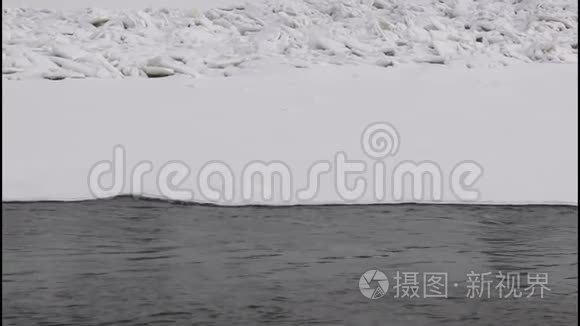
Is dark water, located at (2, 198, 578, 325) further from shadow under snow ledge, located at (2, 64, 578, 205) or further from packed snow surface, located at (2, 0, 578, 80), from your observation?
packed snow surface, located at (2, 0, 578, 80)

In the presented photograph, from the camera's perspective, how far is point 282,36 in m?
7.34

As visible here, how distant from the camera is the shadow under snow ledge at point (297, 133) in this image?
15.2 feet

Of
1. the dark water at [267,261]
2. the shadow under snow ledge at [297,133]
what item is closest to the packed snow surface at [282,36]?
the shadow under snow ledge at [297,133]

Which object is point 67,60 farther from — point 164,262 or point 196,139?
point 164,262

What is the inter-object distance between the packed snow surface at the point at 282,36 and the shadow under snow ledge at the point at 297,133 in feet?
0.91

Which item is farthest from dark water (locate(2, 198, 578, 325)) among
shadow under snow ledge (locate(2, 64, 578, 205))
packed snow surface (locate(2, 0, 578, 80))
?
packed snow surface (locate(2, 0, 578, 80))

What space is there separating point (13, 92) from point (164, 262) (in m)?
2.71

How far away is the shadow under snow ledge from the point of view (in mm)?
4629

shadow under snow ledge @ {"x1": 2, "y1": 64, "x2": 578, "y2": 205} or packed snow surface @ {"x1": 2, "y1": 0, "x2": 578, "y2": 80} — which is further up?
packed snow surface @ {"x1": 2, "y1": 0, "x2": 578, "y2": 80}

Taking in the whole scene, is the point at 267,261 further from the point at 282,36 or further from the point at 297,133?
the point at 282,36

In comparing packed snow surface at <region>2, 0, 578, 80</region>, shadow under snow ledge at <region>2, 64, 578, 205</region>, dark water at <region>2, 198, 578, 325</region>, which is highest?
packed snow surface at <region>2, 0, 578, 80</region>

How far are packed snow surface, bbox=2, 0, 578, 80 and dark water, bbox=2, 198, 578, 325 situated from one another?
2.33 m

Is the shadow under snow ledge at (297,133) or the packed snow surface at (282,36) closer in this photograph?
the shadow under snow ledge at (297,133)

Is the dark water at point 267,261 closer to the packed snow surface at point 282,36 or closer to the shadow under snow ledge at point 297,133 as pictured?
the shadow under snow ledge at point 297,133
